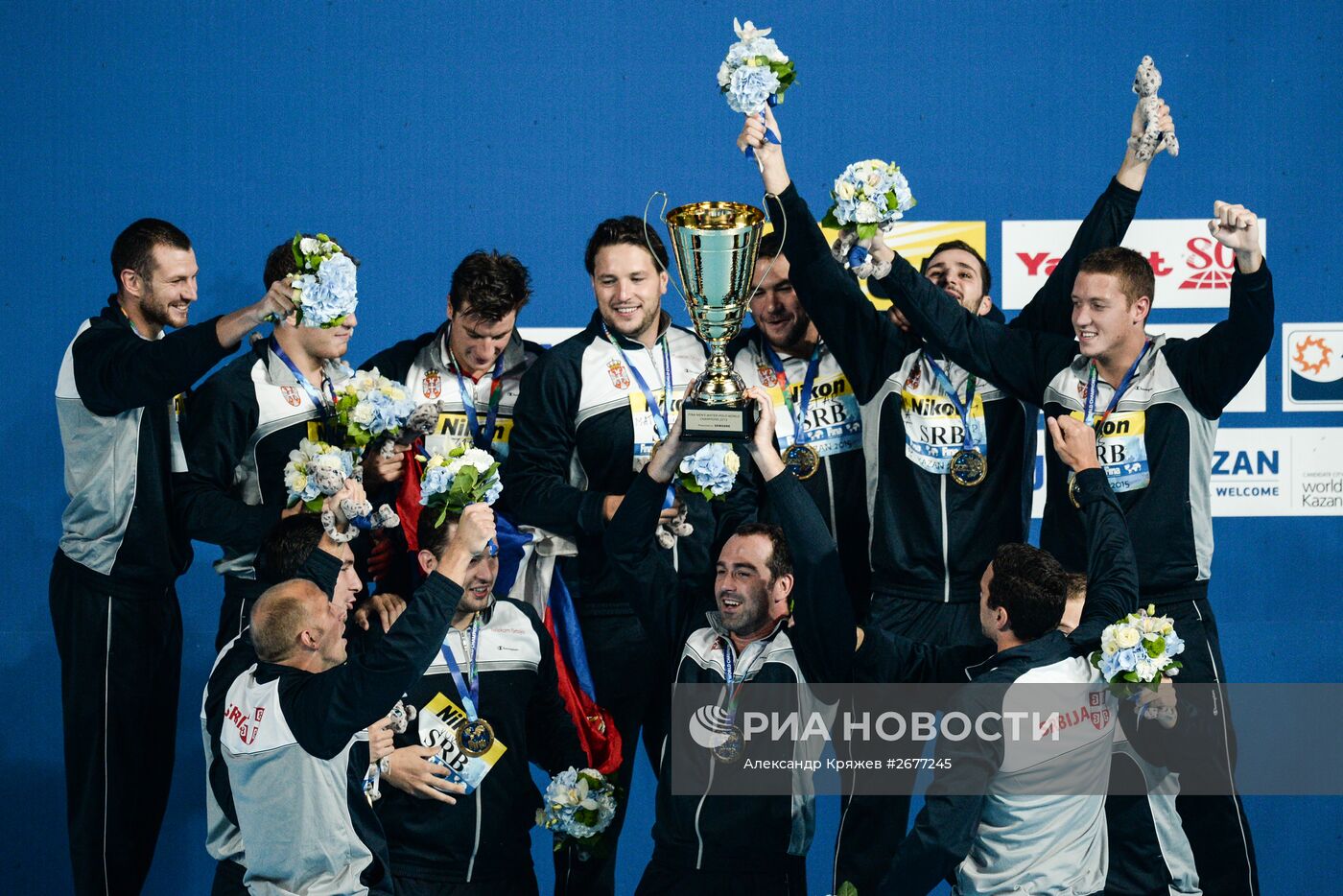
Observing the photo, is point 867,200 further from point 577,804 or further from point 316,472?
point 577,804

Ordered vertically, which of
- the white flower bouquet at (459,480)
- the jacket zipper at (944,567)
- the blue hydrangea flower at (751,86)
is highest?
the blue hydrangea flower at (751,86)

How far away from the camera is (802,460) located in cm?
424

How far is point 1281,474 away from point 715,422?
301cm

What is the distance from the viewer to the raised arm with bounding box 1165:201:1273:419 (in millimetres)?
3758

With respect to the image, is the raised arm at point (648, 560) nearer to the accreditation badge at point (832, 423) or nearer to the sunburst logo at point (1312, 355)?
the accreditation badge at point (832, 423)

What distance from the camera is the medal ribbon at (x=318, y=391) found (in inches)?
165

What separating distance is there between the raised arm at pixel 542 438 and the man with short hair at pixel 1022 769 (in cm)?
127

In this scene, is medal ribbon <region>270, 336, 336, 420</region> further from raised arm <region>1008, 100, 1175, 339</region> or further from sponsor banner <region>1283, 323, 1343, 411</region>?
sponsor banner <region>1283, 323, 1343, 411</region>

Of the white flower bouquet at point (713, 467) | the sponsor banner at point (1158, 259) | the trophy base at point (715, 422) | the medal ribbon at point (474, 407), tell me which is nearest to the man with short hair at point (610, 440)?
the medal ribbon at point (474, 407)

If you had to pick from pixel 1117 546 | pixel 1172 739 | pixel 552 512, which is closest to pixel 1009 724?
pixel 1117 546

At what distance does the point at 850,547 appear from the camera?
430 cm

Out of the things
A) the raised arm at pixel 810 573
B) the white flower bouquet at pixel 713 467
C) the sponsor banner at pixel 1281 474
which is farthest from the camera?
the sponsor banner at pixel 1281 474

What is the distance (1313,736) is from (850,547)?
2.33 m

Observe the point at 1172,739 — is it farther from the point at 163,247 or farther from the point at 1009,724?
the point at 163,247
